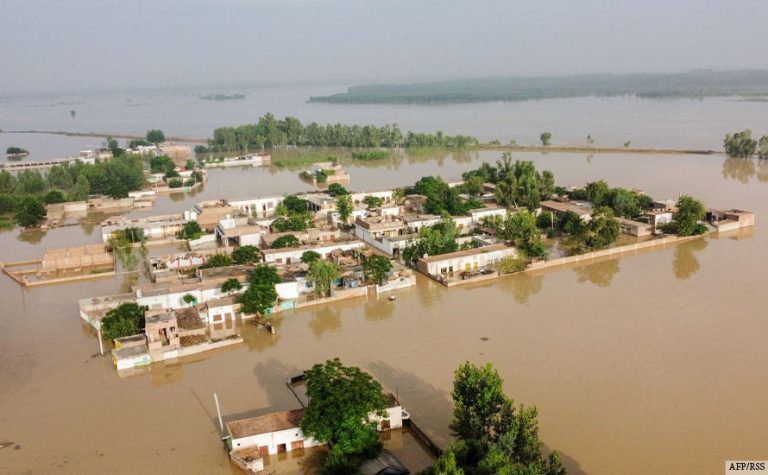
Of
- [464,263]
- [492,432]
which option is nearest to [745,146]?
[464,263]

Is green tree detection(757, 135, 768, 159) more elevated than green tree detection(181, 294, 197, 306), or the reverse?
green tree detection(757, 135, 768, 159)

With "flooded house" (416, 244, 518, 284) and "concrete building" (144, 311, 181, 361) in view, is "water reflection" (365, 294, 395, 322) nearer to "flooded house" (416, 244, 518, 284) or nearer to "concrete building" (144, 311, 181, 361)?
"flooded house" (416, 244, 518, 284)

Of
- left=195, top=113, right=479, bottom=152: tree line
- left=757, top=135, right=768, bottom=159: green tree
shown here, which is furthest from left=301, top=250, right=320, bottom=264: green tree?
left=195, top=113, right=479, bottom=152: tree line

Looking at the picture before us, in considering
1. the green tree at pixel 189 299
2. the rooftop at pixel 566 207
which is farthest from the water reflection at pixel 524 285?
the green tree at pixel 189 299

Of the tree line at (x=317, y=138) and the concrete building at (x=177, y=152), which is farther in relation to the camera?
the concrete building at (x=177, y=152)

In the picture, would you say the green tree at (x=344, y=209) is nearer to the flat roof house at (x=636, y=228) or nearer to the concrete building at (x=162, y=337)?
the flat roof house at (x=636, y=228)

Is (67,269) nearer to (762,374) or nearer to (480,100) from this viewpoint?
(762,374)

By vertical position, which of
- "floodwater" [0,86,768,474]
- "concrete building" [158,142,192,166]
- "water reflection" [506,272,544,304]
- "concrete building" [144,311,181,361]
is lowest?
"floodwater" [0,86,768,474]
